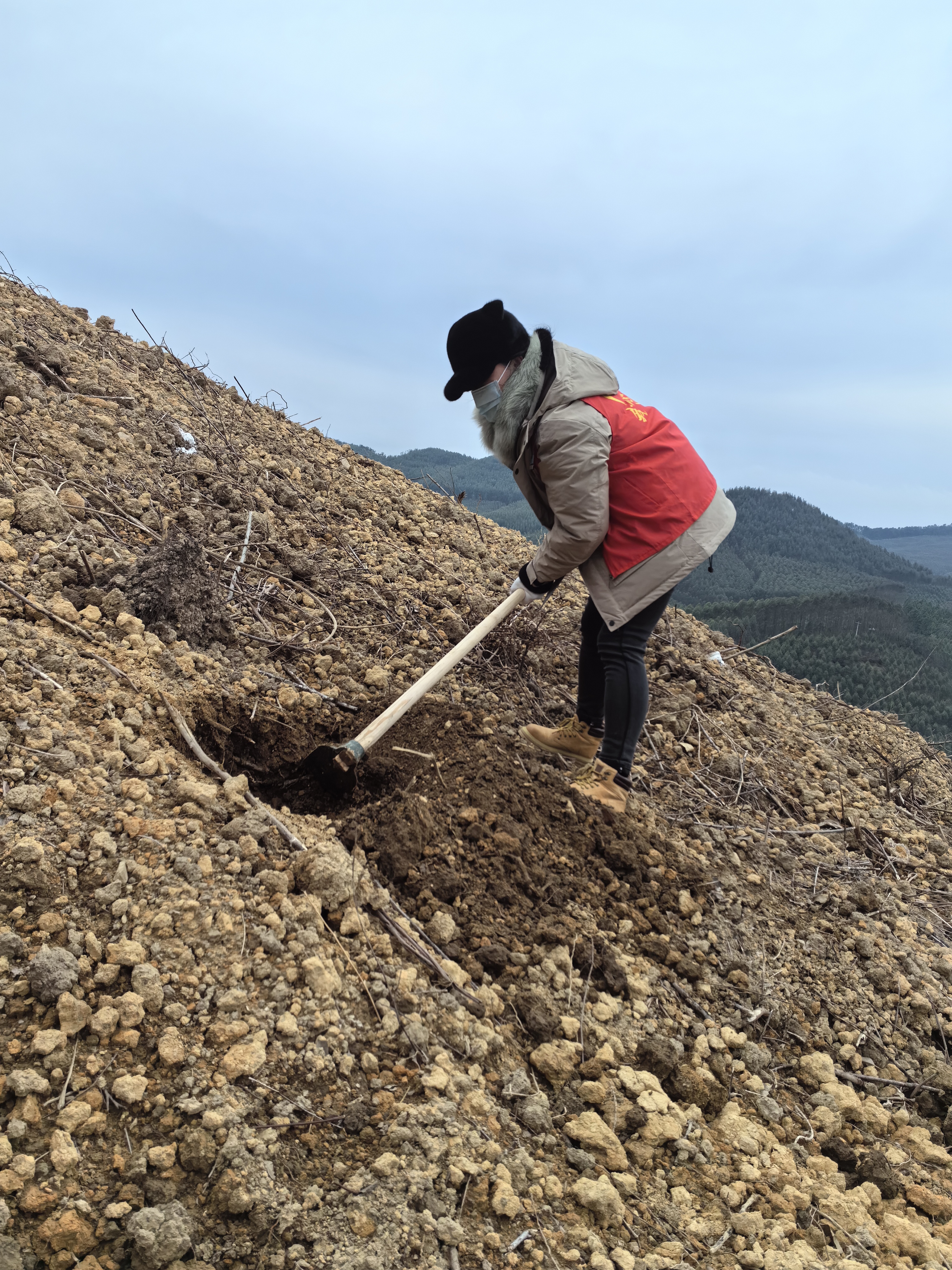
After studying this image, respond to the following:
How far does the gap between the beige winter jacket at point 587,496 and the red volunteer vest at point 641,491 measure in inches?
1.3

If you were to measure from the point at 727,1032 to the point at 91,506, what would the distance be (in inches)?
128

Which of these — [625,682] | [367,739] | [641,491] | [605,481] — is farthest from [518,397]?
[367,739]

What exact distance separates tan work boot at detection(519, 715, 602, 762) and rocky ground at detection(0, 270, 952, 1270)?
0.45ft

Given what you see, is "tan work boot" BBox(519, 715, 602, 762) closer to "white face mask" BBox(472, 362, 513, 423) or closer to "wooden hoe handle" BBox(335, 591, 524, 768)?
"wooden hoe handle" BBox(335, 591, 524, 768)

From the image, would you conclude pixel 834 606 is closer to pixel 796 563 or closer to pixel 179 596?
pixel 796 563

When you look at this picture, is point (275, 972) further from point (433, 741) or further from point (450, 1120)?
point (433, 741)

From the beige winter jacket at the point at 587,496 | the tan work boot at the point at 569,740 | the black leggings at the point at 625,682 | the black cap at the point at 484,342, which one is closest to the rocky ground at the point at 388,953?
the tan work boot at the point at 569,740

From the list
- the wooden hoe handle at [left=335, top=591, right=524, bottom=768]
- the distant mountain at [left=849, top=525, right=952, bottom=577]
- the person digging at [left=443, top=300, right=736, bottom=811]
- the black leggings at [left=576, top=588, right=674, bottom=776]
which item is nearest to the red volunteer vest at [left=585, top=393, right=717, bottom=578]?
the person digging at [left=443, top=300, right=736, bottom=811]

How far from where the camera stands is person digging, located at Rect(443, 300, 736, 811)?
263 cm

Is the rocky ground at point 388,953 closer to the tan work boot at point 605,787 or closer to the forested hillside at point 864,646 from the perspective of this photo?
the tan work boot at point 605,787

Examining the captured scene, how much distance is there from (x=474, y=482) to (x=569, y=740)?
14.7 m

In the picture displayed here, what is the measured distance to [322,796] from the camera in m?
2.76

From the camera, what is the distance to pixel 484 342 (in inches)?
104

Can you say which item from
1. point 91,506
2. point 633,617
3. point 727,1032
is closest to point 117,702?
point 91,506
